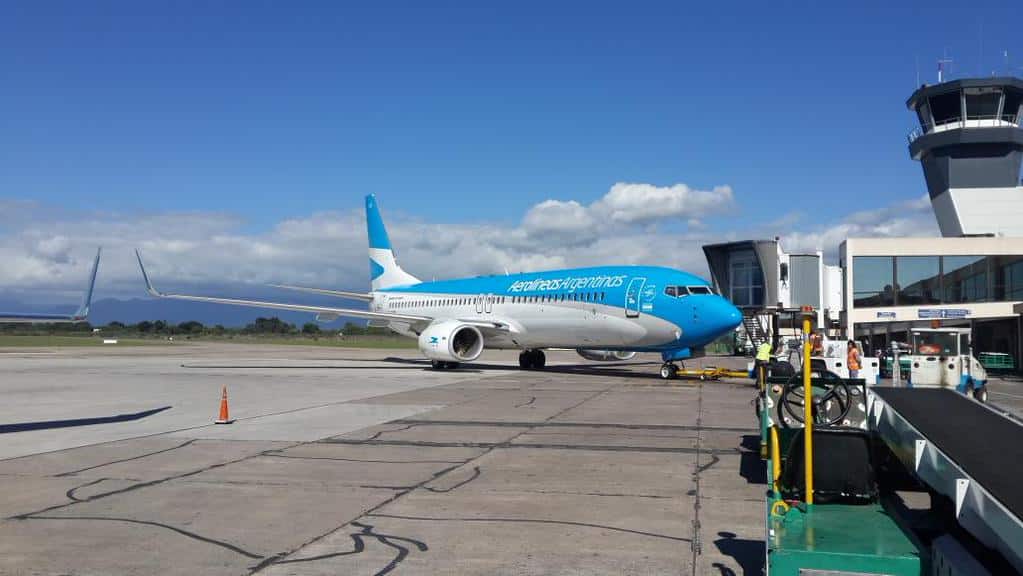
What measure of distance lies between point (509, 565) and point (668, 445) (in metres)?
6.66

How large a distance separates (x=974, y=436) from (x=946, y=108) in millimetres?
69204

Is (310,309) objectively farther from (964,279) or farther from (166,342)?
(166,342)

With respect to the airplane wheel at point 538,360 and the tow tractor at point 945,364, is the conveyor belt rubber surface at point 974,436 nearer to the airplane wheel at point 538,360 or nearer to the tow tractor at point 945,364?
the tow tractor at point 945,364

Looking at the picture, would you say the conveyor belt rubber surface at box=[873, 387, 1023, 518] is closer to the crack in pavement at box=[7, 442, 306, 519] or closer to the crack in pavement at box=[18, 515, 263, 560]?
the crack in pavement at box=[18, 515, 263, 560]

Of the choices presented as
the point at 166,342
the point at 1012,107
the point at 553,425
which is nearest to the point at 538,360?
the point at 553,425

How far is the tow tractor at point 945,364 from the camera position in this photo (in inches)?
717

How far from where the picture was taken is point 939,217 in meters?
67.3

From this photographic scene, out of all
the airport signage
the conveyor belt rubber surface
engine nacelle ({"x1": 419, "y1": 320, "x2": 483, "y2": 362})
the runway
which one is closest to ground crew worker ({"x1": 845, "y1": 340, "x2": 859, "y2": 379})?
the runway

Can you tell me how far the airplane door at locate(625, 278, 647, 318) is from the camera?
1078 inches

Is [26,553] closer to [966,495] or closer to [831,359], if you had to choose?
[966,495]

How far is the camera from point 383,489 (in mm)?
9195

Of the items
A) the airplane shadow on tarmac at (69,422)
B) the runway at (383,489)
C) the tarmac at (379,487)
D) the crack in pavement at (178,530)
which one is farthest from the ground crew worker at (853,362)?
the crack in pavement at (178,530)

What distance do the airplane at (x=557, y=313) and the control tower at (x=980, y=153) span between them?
40368mm

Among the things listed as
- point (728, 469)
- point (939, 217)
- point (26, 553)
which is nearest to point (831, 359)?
point (728, 469)
